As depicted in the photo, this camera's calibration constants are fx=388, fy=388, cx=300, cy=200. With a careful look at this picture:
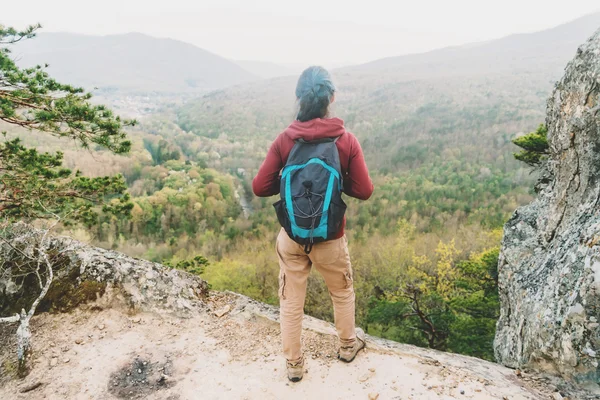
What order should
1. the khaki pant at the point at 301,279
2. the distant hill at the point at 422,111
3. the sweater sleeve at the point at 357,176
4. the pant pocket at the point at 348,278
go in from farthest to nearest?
1. the distant hill at the point at 422,111
2. the pant pocket at the point at 348,278
3. the khaki pant at the point at 301,279
4. the sweater sleeve at the point at 357,176

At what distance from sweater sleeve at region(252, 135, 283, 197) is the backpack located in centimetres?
12

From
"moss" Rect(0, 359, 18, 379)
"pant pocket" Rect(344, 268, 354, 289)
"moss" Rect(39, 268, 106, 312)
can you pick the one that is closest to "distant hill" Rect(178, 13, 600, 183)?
"moss" Rect(39, 268, 106, 312)

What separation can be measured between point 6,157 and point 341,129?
17.5 feet

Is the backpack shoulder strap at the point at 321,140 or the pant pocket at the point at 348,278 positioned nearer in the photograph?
the backpack shoulder strap at the point at 321,140

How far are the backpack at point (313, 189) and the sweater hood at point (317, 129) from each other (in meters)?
0.04

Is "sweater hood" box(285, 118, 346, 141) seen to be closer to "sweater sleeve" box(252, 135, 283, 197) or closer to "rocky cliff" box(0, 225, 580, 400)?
"sweater sleeve" box(252, 135, 283, 197)

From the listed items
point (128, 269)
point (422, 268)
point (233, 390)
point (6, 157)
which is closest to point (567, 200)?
point (233, 390)

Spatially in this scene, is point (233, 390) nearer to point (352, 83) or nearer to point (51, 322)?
point (51, 322)

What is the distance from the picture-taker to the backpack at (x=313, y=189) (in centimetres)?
270

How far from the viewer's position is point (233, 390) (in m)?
3.29

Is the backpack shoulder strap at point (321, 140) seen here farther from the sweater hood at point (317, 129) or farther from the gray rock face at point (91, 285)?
the gray rock face at point (91, 285)

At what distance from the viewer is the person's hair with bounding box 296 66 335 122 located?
2.74 m

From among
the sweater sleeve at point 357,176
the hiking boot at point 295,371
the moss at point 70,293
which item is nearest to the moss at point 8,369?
the moss at point 70,293

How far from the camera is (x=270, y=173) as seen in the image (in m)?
2.89
